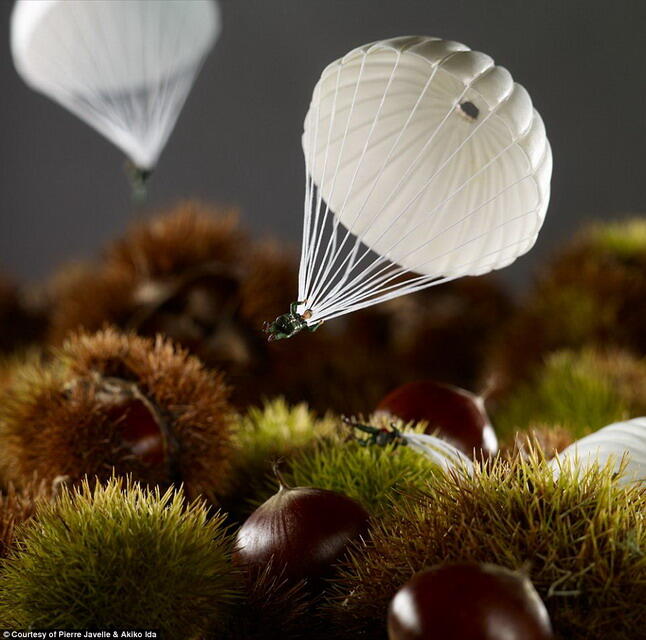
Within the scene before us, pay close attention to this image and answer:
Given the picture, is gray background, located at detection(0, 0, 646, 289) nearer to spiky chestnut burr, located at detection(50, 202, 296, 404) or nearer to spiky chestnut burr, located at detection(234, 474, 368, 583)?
spiky chestnut burr, located at detection(50, 202, 296, 404)

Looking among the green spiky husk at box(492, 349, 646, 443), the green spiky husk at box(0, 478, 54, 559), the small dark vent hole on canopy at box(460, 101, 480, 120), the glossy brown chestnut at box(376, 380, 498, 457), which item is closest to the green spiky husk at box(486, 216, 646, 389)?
the green spiky husk at box(492, 349, 646, 443)

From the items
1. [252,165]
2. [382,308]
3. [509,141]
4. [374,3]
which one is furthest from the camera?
[252,165]

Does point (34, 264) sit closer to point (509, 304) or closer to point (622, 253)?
point (509, 304)

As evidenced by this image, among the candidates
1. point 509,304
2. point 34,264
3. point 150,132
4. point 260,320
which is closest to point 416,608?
point 260,320

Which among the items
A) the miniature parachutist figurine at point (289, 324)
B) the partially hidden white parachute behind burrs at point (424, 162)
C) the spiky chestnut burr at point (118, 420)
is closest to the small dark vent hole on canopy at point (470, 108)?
the partially hidden white parachute behind burrs at point (424, 162)

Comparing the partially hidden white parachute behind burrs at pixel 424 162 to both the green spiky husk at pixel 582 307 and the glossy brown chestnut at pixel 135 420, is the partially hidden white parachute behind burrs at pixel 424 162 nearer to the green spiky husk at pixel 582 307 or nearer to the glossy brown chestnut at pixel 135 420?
the glossy brown chestnut at pixel 135 420

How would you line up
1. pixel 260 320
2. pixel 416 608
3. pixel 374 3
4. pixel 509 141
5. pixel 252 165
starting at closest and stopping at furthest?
pixel 416 608 < pixel 509 141 < pixel 260 320 < pixel 374 3 < pixel 252 165

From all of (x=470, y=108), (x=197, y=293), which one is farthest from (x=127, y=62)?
(x=470, y=108)
